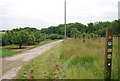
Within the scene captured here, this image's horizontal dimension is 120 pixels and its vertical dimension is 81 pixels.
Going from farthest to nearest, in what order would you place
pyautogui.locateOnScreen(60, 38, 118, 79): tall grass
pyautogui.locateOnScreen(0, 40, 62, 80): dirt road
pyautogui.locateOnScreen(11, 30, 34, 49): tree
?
1. pyautogui.locateOnScreen(11, 30, 34, 49): tree
2. pyautogui.locateOnScreen(0, 40, 62, 80): dirt road
3. pyautogui.locateOnScreen(60, 38, 118, 79): tall grass

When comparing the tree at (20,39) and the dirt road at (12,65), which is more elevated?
the tree at (20,39)

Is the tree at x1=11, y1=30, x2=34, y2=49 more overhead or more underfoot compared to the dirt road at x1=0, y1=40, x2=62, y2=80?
more overhead

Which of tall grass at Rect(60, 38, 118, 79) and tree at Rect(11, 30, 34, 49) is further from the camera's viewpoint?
tree at Rect(11, 30, 34, 49)

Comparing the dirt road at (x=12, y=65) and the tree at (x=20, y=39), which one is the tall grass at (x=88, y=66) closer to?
the dirt road at (x=12, y=65)

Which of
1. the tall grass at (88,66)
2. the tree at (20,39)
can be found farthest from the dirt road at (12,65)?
the tree at (20,39)

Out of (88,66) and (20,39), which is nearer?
(88,66)

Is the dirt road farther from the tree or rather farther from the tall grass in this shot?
the tree

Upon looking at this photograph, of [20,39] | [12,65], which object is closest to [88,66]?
[12,65]

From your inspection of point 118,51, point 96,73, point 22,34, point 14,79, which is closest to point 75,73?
point 96,73

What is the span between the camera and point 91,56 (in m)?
5.73

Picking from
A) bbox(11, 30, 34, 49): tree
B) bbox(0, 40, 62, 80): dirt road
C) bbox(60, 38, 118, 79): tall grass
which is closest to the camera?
bbox(60, 38, 118, 79): tall grass

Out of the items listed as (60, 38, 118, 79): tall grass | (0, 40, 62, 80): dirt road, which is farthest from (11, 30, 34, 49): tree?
(60, 38, 118, 79): tall grass

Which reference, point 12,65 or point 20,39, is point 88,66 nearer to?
point 12,65

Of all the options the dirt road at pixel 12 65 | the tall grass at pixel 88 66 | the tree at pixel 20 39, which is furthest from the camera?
the tree at pixel 20 39
